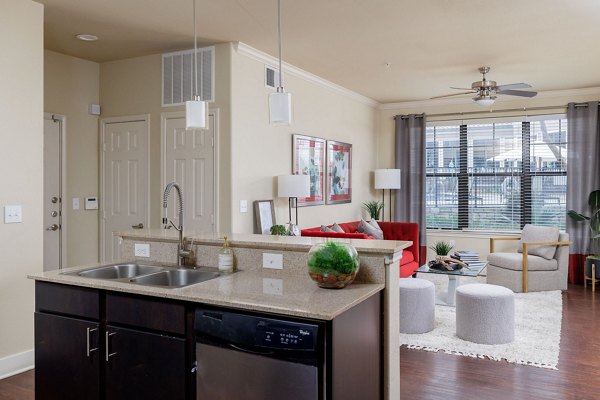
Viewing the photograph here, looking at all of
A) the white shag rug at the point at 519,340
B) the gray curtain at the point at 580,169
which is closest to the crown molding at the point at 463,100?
the gray curtain at the point at 580,169

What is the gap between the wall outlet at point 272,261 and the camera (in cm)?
269

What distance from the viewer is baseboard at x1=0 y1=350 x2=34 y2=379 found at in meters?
3.57

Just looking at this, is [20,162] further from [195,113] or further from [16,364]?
[195,113]

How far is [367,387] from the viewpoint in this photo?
224 cm

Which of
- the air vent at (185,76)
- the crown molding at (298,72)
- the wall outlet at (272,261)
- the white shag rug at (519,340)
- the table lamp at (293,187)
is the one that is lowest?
the white shag rug at (519,340)

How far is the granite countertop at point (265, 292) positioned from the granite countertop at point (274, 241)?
0.16 metres

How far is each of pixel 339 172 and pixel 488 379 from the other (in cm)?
397

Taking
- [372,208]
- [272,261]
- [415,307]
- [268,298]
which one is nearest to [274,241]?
[272,261]

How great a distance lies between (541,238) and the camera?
664cm

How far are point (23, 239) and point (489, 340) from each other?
3.78 m

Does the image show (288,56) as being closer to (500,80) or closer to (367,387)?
(500,80)

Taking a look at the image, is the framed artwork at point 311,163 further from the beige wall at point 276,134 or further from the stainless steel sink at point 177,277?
the stainless steel sink at point 177,277

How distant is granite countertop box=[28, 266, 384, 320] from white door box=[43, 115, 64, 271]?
8.30 feet

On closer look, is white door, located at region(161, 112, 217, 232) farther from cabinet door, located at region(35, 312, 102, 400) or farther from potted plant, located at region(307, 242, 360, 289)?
potted plant, located at region(307, 242, 360, 289)
